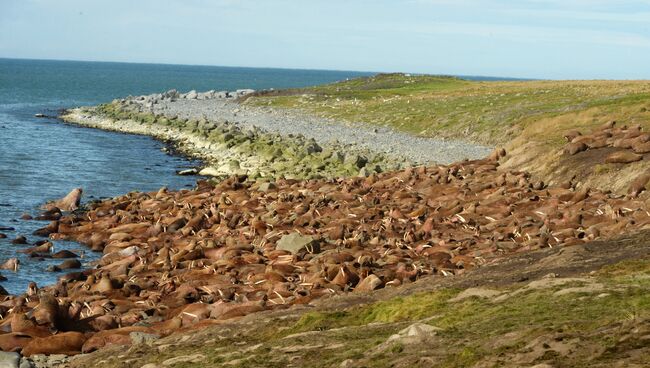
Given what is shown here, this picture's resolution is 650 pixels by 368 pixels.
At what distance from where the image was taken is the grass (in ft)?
152

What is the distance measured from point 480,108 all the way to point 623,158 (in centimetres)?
3807

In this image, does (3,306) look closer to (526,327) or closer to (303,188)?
(526,327)

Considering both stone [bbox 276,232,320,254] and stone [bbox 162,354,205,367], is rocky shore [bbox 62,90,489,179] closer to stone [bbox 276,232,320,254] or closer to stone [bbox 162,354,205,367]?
stone [bbox 276,232,320,254]

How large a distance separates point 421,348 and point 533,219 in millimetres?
14588

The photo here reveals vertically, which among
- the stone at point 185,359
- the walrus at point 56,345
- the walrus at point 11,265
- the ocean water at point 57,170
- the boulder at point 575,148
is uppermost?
the boulder at point 575,148

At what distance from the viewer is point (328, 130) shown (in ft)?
217

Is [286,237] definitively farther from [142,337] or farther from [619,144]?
[619,144]

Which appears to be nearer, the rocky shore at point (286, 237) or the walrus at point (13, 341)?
the walrus at point (13, 341)

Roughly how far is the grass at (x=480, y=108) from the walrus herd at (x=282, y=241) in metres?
9.94

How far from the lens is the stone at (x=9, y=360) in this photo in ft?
45.7

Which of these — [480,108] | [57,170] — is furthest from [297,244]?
[480,108]

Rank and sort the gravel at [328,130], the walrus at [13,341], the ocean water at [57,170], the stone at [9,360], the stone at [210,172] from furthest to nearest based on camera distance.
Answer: the gravel at [328,130]
the stone at [210,172]
the ocean water at [57,170]
the walrus at [13,341]
the stone at [9,360]

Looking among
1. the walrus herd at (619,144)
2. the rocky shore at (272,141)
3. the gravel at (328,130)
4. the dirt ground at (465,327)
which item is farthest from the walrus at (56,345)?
the gravel at (328,130)

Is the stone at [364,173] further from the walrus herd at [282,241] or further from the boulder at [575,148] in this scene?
the boulder at [575,148]
